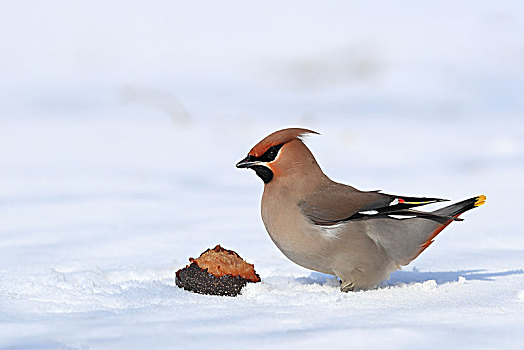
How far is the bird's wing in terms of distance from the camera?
15.0 feet

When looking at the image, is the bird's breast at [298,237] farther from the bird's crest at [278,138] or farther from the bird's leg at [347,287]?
the bird's crest at [278,138]

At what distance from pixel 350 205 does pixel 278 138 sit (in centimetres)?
53

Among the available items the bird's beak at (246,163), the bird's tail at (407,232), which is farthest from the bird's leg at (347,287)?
the bird's beak at (246,163)

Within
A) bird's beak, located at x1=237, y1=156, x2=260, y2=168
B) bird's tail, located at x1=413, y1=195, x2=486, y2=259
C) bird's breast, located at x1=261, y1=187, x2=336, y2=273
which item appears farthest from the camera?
bird's tail, located at x1=413, y1=195, x2=486, y2=259

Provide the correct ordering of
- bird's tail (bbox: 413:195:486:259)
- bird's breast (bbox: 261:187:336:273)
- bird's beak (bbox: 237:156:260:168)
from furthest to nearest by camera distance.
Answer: bird's tail (bbox: 413:195:486:259), bird's beak (bbox: 237:156:260:168), bird's breast (bbox: 261:187:336:273)

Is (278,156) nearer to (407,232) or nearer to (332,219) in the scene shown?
(332,219)

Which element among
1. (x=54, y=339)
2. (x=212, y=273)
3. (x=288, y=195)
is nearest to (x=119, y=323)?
(x=54, y=339)

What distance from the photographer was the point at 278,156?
4.72 m

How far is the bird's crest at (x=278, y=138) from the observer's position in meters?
4.70

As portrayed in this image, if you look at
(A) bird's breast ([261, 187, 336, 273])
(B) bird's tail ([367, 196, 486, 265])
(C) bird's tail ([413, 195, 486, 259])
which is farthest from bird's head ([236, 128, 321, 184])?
(C) bird's tail ([413, 195, 486, 259])

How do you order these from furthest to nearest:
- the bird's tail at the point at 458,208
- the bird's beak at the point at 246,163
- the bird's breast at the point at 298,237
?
the bird's tail at the point at 458,208
the bird's beak at the point at 246,163
the bird's breast at the point at 298,237

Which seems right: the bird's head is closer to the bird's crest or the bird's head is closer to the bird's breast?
the bird's crest

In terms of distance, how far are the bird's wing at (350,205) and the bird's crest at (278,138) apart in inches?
12.7

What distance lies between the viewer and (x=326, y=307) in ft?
13.1
